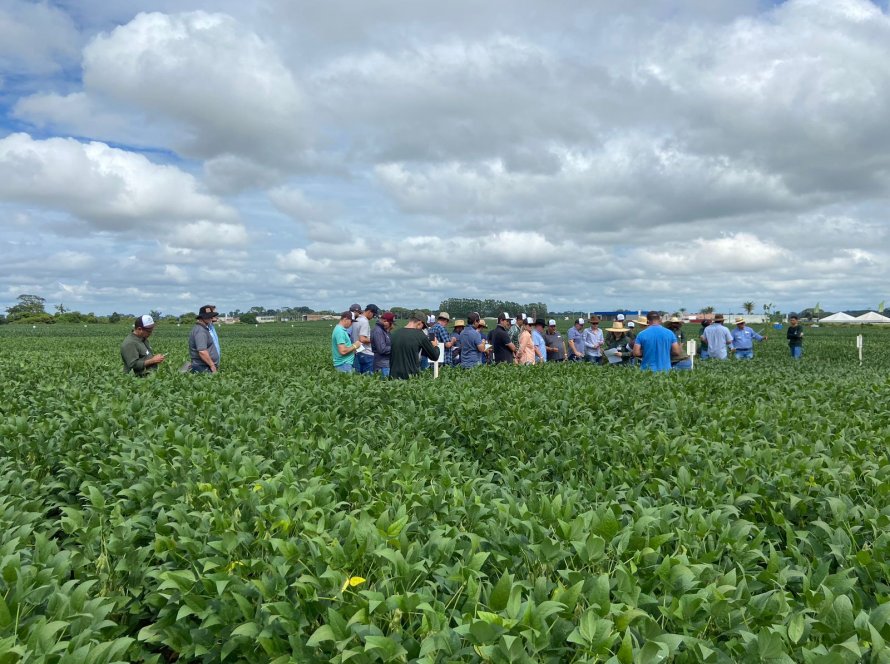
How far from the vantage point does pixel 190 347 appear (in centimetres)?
1151

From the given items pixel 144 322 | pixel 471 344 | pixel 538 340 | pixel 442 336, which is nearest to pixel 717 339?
pixel 538 340

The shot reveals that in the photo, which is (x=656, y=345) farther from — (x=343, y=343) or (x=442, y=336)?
(x=442, y=336)

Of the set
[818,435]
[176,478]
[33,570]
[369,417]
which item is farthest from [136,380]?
[818,435]

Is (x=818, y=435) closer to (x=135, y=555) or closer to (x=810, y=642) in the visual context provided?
(x=810, y=642)

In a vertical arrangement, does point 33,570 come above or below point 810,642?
above

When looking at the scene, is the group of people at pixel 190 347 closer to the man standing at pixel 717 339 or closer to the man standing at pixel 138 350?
the man standing at pixel 138 350

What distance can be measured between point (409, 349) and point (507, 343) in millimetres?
4498

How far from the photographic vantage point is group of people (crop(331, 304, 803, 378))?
1070 centimetres

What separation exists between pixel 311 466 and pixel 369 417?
2344mm

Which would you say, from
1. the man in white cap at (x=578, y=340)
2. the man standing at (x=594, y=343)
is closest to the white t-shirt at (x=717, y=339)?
the man standing at (x=594, y=343)

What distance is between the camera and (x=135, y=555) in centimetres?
300

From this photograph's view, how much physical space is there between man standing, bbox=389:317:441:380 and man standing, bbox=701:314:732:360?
9645 mm

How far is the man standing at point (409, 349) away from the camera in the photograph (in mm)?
10469

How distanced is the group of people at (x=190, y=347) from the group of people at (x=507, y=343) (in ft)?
7.92
